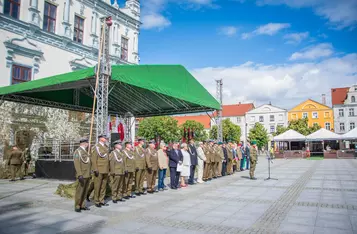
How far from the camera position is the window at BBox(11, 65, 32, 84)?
17.6 metres

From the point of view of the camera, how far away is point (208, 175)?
13133mm

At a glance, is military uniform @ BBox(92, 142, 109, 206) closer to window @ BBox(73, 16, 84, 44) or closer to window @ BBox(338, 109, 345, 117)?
window @ BBox(73, 16, 84, 44)

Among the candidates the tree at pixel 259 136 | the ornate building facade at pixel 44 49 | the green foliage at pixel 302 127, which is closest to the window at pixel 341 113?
the green foliage at pixel 302 127

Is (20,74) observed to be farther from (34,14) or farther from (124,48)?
(124,48)

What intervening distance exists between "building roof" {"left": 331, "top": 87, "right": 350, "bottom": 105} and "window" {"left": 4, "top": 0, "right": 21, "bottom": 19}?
6048cm

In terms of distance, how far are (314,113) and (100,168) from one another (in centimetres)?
6287

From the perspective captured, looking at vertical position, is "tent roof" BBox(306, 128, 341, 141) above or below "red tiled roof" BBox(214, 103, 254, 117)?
below

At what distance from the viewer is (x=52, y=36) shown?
19719 millimetres

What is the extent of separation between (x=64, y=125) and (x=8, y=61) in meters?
5.34

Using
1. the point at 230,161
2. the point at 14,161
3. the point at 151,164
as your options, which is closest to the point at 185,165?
the point at 151,164

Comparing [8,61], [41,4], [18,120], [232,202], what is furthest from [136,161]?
[41,4]

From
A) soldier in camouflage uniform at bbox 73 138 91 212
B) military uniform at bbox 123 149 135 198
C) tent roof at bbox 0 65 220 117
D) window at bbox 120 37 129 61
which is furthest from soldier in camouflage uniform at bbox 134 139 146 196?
window at bbox 120 37 129 61

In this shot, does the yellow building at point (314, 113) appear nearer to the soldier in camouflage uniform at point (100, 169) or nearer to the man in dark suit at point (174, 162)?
the man in dark suit at point (174, 162)

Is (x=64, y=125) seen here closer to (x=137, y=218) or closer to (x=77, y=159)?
(x=77, y=159)
